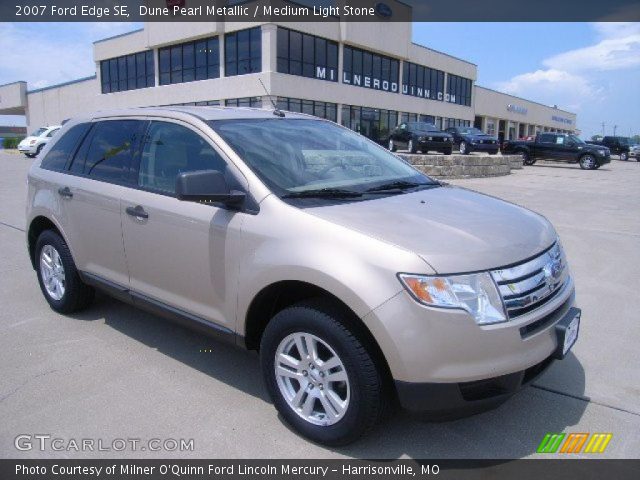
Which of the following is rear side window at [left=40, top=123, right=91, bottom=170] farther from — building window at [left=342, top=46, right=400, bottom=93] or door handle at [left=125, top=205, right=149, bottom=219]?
building window at [left=342, top=46, right=400, bottom=93]

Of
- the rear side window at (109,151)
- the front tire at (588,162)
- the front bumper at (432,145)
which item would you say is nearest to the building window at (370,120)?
the front tire at (588,162)

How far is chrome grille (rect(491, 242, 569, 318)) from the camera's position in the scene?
8.45 ft

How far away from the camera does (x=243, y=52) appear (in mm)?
35438

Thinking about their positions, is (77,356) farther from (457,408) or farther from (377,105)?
(377,105)

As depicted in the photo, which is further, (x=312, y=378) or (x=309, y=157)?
(x=309, y=157)

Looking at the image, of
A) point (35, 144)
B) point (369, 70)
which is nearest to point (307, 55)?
point (369, 70)

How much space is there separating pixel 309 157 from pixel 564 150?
90.7 ft

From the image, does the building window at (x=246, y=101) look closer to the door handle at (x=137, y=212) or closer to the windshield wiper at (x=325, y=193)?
the door handle at (x=137, y=212)

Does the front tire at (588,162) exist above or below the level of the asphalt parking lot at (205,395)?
above

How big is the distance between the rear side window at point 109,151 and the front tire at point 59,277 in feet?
2.33

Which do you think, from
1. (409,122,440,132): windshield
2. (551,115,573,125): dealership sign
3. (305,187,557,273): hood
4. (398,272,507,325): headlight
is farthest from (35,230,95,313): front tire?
(551,115,573,125): dealership sign

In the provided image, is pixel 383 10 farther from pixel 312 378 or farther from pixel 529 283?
pixel 312 378
